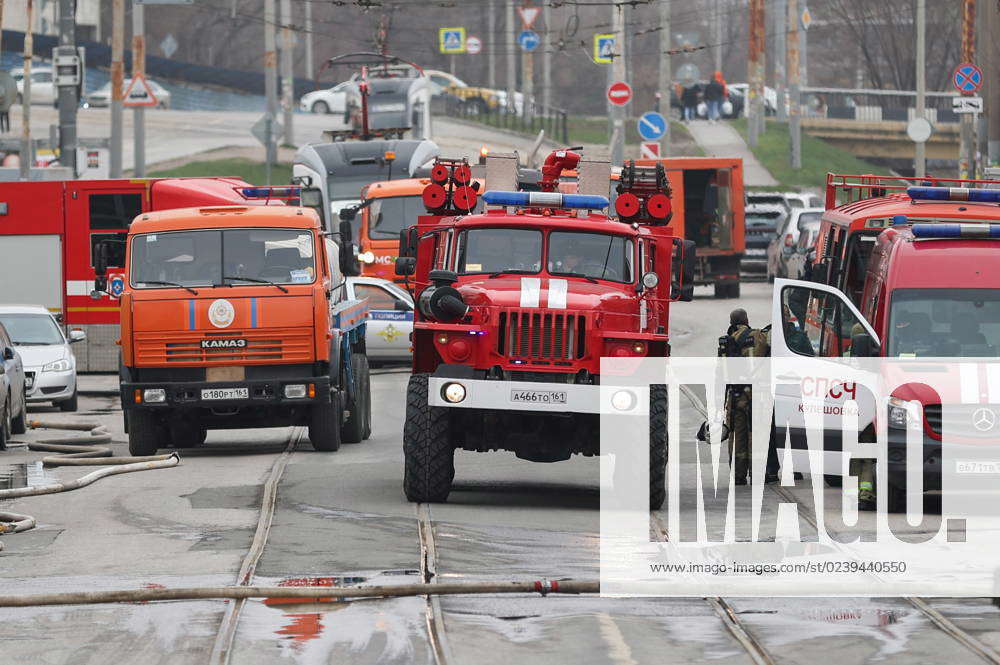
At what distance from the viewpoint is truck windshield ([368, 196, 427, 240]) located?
33.9 meters

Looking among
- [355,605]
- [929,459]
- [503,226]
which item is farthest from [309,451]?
[355,605]

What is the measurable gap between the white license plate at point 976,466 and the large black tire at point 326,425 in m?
7.10

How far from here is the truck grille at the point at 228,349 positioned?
1947 centimetres

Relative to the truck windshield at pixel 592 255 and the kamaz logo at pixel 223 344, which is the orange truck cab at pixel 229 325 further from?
the truck windshield at pixel 592 255

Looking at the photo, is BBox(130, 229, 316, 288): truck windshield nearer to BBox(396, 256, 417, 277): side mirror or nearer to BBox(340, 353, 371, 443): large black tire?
BBox(340, 353, 371, 443): large black tire

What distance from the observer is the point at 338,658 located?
31.8ft

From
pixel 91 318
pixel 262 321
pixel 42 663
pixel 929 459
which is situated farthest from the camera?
pixel 91 318

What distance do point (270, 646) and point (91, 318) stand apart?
23114mm

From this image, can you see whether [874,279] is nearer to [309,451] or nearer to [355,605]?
[309,451]

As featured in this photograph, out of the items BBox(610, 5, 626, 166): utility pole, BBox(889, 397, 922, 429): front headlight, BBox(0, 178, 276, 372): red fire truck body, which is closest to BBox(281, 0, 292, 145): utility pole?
BBox(610, 5, 626, 166): utility pole

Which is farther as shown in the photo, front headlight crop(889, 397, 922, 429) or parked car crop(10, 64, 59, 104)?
parked car crop(10, 64, 59, 104)

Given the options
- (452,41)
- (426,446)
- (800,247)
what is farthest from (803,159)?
(426,446)

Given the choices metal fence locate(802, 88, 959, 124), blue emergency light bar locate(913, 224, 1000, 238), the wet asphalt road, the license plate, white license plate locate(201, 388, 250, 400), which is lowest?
the wet asphalt road

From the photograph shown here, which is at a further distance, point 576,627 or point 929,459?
point 929,459
